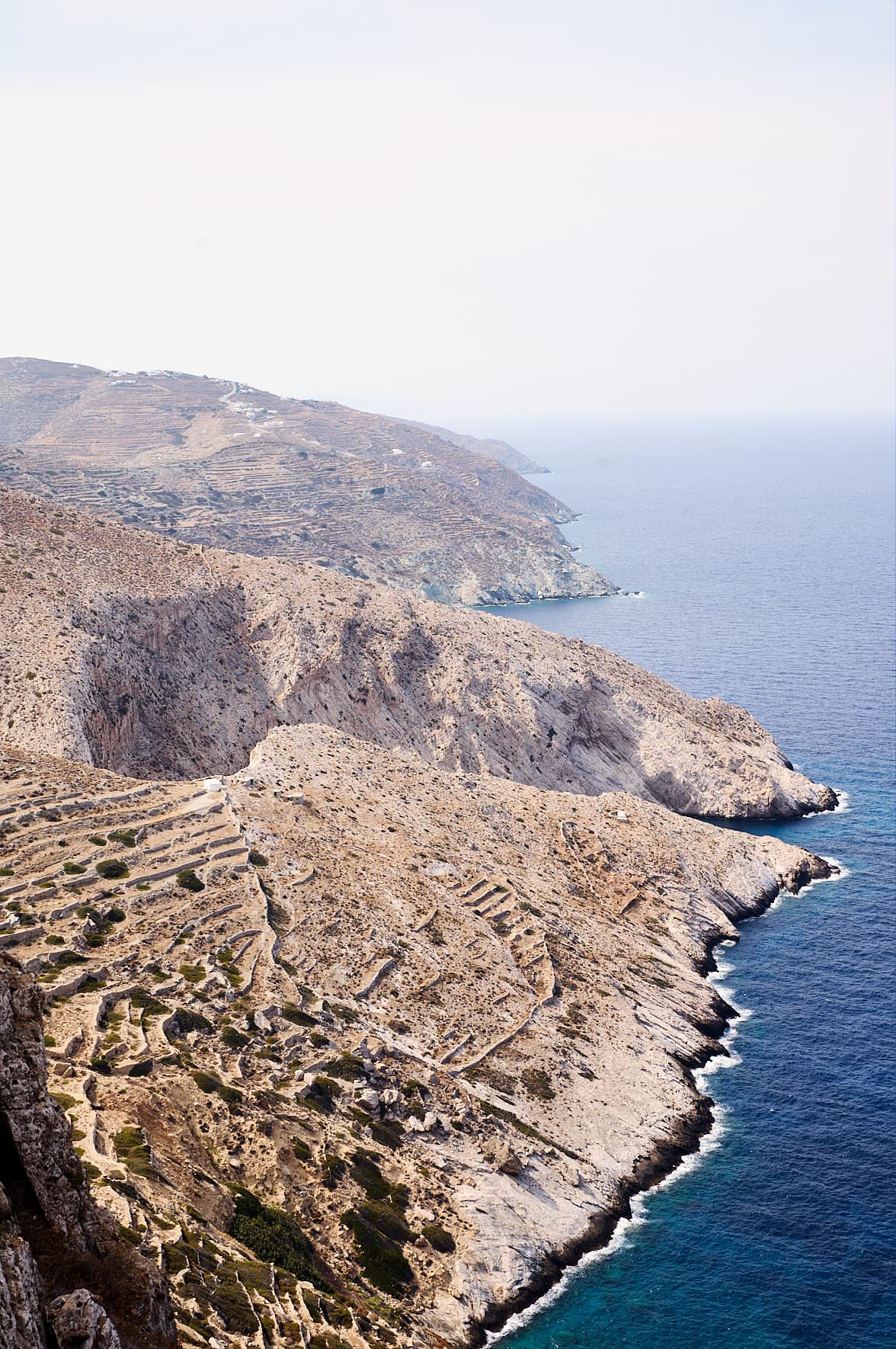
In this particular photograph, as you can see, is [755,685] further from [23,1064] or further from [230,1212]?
[23,1064]

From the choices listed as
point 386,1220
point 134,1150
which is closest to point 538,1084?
point 386,1220

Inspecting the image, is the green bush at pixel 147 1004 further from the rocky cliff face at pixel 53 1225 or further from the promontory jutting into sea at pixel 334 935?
the rocky cliff face at pixel 53 1225

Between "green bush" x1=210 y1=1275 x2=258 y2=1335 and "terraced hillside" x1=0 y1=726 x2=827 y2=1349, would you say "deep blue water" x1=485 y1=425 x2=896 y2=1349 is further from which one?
"green bush" x1=210 y1=1275 x2=258 y2=1335

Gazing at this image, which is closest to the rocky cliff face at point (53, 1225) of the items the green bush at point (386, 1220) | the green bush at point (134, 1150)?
the green bush at point (134, 1150)

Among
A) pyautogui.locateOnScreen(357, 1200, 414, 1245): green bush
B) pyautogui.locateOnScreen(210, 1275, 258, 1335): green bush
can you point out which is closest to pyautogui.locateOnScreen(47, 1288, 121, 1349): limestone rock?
pyautogui.locateOnScreen(210, 1275, 258, 1335): green bush

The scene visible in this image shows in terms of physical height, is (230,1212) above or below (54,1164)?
below

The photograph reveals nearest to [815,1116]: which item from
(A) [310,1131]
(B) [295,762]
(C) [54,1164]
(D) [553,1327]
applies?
(D) [553,1327]

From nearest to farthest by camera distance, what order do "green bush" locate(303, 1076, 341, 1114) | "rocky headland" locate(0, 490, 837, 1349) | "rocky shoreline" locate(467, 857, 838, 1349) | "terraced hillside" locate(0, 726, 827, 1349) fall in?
"rocky headland" locate(0, 490, 837, 1349) < "terraced hillside" locate(0, 726, 827, 1349) < "rocky shoreline" locate(467, 857, 838, 1349) < "green bush" locate(303, 1076, 341, 1114)
